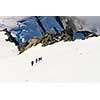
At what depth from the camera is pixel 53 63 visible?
23.2ft

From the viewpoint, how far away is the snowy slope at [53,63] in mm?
7070

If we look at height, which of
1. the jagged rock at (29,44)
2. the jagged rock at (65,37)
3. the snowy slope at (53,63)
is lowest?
the snowy slope at (53,63)

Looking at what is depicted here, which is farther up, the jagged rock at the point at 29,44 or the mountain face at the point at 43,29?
the mountain face at the point at 43,29

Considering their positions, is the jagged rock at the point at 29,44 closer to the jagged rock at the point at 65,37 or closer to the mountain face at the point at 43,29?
the mountain face at the point at 43,29

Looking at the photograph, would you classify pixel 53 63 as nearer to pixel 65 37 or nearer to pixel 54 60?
pixel 54 60

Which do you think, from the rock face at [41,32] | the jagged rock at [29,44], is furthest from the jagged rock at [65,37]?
the jagged rock at [29,44]

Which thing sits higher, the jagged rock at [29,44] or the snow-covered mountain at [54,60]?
the jagged rock at [29,44]

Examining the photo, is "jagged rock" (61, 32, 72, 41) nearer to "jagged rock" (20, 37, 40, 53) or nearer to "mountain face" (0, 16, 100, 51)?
"mountain face" (0, 16, 100, 51)

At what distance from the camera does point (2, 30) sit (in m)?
7.09

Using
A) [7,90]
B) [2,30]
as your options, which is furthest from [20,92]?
[2,30]

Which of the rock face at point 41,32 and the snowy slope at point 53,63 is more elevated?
the rock face at point 41,32

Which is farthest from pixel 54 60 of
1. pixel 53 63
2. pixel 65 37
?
pixel 65 37

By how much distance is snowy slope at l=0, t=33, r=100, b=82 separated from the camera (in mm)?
7070

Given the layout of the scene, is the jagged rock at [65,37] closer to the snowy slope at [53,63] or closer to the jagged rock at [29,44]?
the snowy slope at [53,63]
